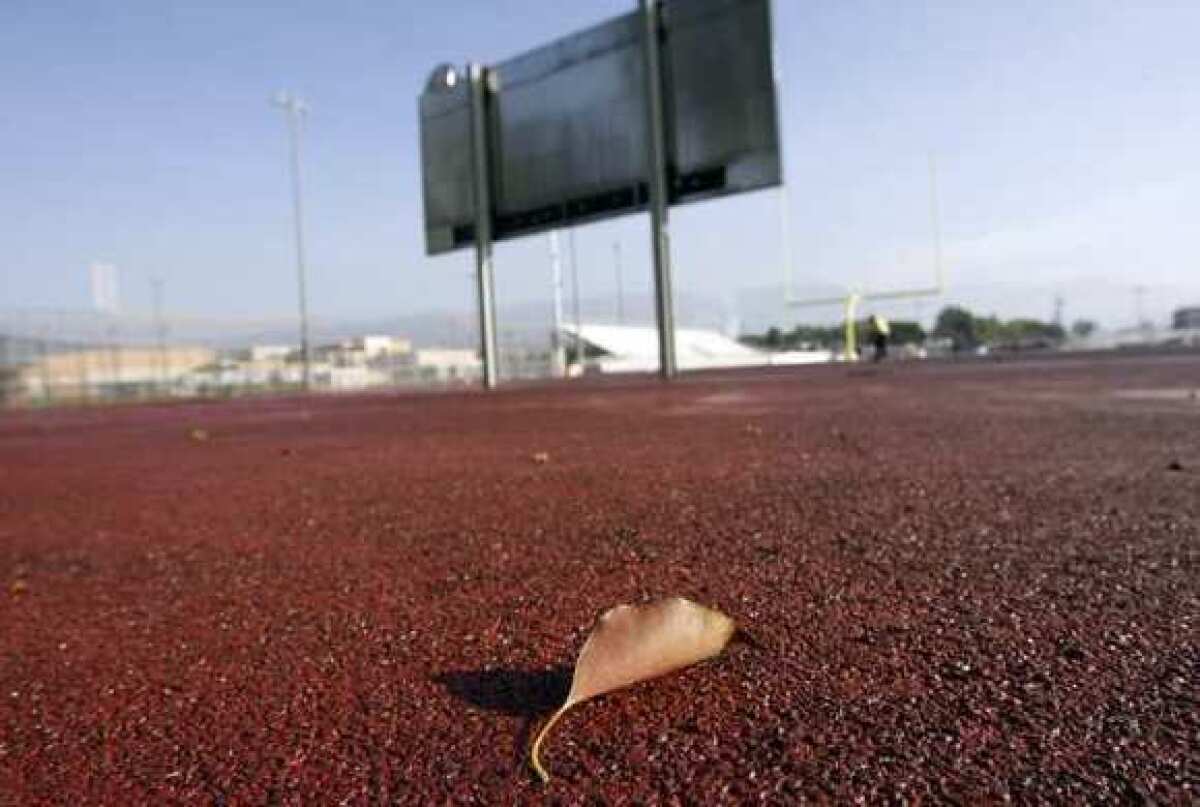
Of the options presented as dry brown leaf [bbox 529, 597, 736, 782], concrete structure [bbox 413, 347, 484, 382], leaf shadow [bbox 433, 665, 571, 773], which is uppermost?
concrete structure [bbox 413, 347, 484, 382]

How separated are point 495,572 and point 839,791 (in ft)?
3.07

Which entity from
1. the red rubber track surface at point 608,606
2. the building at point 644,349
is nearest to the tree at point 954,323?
the building at point 644,349

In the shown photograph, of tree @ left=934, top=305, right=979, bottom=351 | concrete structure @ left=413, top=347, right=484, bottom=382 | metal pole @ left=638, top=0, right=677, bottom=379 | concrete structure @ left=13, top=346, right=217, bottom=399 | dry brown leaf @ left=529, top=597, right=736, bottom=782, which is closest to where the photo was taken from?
dry brown leaf @ left=529, top=597, right=736, bottom=782

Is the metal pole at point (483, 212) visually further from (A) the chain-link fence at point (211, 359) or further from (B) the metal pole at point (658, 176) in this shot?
(A) the chain-link fence at point (211, 359)

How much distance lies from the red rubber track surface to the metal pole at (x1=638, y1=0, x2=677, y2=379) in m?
10.8

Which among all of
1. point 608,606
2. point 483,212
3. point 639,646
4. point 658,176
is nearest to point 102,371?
point 483,212

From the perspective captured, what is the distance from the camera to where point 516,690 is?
971 mm

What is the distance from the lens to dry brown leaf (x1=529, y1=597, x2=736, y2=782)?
89cm

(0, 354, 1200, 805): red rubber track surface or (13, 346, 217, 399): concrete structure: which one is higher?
(13, 346, 217, 399): concrete structure

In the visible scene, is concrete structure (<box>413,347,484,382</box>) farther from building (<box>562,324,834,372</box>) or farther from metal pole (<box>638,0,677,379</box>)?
metal pole (<box>638,0,677,379</box>)

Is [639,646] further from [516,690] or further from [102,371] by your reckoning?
[102,371]

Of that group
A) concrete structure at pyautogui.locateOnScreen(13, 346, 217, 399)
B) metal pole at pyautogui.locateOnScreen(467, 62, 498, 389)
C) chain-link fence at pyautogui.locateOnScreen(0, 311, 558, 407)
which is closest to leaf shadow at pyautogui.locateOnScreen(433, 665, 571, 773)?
metal pole at pyautogui.locateOnScreen(467, 62, 498, 389)

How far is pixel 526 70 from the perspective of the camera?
16.2 m

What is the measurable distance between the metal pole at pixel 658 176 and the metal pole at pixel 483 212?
3897mm
